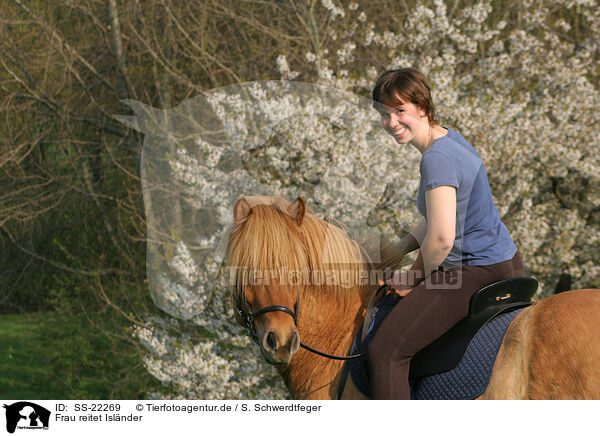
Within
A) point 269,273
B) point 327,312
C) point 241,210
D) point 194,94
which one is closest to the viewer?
point 269,273

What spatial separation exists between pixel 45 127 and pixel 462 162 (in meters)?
8.31

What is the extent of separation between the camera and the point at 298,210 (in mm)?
2324

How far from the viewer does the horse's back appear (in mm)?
1956

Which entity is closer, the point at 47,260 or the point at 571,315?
the point at 571,315

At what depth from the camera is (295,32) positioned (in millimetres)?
7465

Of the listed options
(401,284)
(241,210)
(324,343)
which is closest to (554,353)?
(401,284)

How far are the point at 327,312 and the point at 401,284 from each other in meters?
0.40

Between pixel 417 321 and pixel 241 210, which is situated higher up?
pixel 241 210

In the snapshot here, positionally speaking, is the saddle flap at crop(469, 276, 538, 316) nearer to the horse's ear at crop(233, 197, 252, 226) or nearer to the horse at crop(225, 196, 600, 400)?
the horse at crop(225, 196, 600, 400)

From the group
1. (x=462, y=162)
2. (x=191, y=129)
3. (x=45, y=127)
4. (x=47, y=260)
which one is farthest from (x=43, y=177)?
(x=462, y=162)

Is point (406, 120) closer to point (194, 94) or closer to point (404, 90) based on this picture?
point (404, 90)

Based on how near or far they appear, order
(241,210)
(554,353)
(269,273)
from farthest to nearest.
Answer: (241,210), (269,273), (554,353)

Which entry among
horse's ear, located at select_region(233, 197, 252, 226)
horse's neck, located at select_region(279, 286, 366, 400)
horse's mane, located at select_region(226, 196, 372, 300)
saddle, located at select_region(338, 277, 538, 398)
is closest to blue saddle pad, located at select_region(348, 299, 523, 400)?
saddle, located at select_region(338, 277, 538, 398)
